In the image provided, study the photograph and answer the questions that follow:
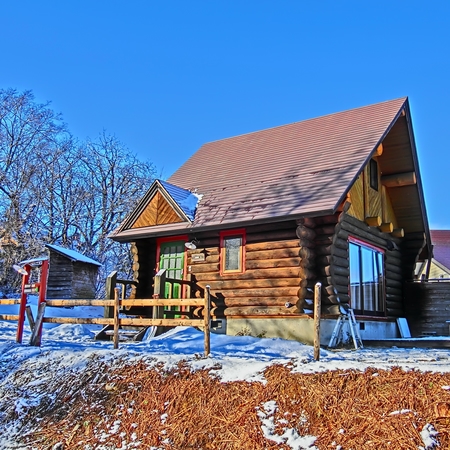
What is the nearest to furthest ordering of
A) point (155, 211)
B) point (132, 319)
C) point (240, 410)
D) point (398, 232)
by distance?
point (240, 410)
point (132, 319)
point (155, 211)
point (398, 232)

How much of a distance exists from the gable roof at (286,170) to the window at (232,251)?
64cm

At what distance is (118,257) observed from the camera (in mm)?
35938

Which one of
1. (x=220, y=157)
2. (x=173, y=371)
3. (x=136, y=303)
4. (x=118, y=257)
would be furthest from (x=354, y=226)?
(x=118, y=257)

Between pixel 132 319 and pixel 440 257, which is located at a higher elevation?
pixel 440 257

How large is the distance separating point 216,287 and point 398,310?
7130mm

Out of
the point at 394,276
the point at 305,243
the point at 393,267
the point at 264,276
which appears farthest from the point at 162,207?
the point at 394,276

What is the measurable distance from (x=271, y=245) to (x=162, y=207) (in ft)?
12.4

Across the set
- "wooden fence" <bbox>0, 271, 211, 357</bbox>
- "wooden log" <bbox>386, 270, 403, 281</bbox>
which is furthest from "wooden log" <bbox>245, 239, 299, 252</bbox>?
"wooden log" <bbox>386, 270, 403, 281</bbox>

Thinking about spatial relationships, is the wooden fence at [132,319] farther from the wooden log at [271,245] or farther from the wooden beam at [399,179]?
the wooden beam at [399,179]

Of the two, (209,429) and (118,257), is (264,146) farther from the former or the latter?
(118,257)

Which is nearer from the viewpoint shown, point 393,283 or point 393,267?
point 393,283

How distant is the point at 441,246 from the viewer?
46594mm

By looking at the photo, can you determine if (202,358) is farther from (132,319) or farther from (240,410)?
(132,319)

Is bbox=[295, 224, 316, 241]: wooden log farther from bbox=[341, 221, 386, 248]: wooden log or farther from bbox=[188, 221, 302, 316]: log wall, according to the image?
bbox=[341, 221, 386, 248]: wooden log
